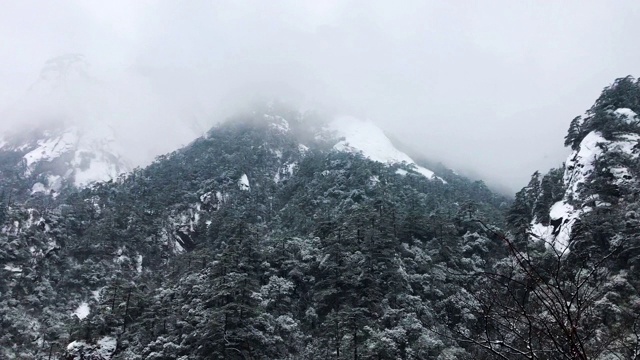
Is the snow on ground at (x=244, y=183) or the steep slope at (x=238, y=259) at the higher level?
the snow on ground at (x=244, y=183)

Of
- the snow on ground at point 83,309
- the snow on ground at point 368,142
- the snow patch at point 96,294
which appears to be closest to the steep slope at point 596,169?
the snow on ground at point 368,142

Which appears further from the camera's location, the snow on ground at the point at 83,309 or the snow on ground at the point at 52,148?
the snow on ground at the point at 52,148

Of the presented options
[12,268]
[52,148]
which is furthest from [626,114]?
[52,148]

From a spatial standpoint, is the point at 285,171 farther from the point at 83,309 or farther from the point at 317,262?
the point at 317,262

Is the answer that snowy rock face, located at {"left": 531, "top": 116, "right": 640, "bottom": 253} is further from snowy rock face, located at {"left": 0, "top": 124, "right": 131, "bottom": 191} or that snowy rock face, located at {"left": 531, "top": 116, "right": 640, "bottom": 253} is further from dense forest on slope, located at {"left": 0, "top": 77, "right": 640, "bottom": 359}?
snowy rock face, located at {"left": 0, "top": 124, "right": 131, "bottom": 191}

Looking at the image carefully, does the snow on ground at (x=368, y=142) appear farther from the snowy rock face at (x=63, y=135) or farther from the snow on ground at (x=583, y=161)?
the snowy rock face at (x=63, y=135)

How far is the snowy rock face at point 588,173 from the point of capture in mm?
35688

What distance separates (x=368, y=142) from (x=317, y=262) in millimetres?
68701

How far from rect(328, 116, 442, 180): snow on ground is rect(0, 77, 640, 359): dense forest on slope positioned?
1397 centimetres

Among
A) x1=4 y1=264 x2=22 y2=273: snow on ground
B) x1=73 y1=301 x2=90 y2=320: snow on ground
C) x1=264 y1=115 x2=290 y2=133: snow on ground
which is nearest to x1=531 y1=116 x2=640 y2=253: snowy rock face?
x1=73 y1=301 x2=90 y2=320: snow on ground

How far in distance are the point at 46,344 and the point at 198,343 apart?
2495 centimetres

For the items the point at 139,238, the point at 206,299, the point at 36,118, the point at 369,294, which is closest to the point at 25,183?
the point at 36,118

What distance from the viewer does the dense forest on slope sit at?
27.5 meters

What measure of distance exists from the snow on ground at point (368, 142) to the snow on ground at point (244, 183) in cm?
2282
